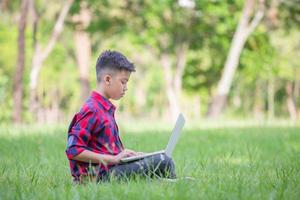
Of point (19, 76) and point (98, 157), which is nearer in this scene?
point (98, 157)

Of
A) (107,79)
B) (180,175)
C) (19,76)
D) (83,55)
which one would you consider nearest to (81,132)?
(107,79)

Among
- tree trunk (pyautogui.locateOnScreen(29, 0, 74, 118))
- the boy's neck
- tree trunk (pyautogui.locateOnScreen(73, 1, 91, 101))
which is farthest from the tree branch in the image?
the boy's neck

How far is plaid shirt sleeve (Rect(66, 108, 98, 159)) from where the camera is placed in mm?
5152

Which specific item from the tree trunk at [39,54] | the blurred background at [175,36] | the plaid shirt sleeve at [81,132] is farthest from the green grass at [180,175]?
the tree trunk at [39,54]

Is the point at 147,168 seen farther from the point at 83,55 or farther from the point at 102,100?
the point at 83,55

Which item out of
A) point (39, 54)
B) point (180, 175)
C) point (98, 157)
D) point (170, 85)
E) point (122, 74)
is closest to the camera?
point (98, 157)

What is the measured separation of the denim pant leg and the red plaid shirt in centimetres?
11

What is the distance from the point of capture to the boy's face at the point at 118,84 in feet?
17.8

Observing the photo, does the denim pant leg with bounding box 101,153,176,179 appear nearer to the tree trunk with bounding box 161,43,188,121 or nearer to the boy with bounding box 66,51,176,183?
the boy with bounding box 66,51,176,183

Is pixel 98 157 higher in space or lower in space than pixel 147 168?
higher

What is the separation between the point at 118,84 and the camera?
5445 millimetres

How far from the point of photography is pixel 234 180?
5246 mm

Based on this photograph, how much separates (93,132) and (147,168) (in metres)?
0.54

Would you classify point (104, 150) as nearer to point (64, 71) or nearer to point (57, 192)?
point (57, 192)
